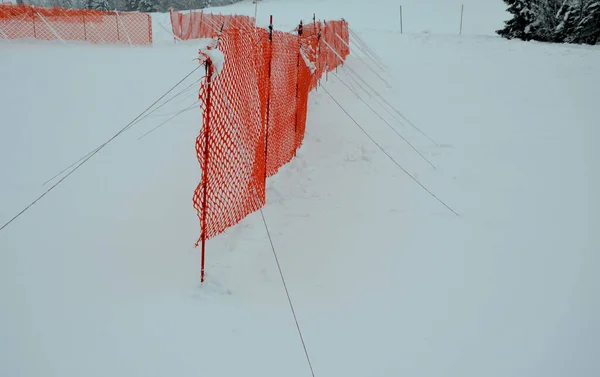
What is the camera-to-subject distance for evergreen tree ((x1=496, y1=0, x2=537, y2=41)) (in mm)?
26406

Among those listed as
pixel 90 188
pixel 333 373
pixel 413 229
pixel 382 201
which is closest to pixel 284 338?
pixel 333 373

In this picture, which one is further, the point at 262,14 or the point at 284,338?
the point at 262,14

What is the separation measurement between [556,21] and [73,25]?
27169 millimetres

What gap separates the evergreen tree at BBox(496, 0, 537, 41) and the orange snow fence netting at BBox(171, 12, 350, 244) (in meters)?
23.9

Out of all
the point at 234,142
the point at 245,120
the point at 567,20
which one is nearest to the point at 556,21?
the point at 567,20

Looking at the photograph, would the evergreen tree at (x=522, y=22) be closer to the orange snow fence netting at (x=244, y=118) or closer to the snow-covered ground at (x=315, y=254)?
the snow-covered ground at (x=315, y=254)

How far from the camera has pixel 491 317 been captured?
4.07 meters

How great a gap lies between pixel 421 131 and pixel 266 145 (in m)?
5.09

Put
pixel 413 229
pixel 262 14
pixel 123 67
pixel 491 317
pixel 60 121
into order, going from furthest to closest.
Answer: pixel 262 14
pixel 123 67
pixel 60 121
pixel 413 229
pixel 491 317

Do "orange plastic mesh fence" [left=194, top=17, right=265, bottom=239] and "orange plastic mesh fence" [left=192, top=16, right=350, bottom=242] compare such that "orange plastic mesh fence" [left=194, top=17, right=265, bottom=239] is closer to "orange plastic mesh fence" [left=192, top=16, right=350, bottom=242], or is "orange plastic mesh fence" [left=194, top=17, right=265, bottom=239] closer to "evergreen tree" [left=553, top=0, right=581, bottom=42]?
"orange plastic mesh fence" [left=192, top=16, right=350, bottom=242]

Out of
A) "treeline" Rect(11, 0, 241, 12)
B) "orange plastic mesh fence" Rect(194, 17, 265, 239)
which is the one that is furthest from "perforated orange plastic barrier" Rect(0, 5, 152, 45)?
"treeline" Rect(11, 0, 241, 12)

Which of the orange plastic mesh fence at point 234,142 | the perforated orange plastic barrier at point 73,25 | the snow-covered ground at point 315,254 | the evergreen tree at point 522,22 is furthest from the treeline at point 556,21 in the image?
the orange plastic mesh fence at point 234,142

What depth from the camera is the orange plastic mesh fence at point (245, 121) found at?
4.48m

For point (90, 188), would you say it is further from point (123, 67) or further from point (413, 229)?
point (123, 67)
